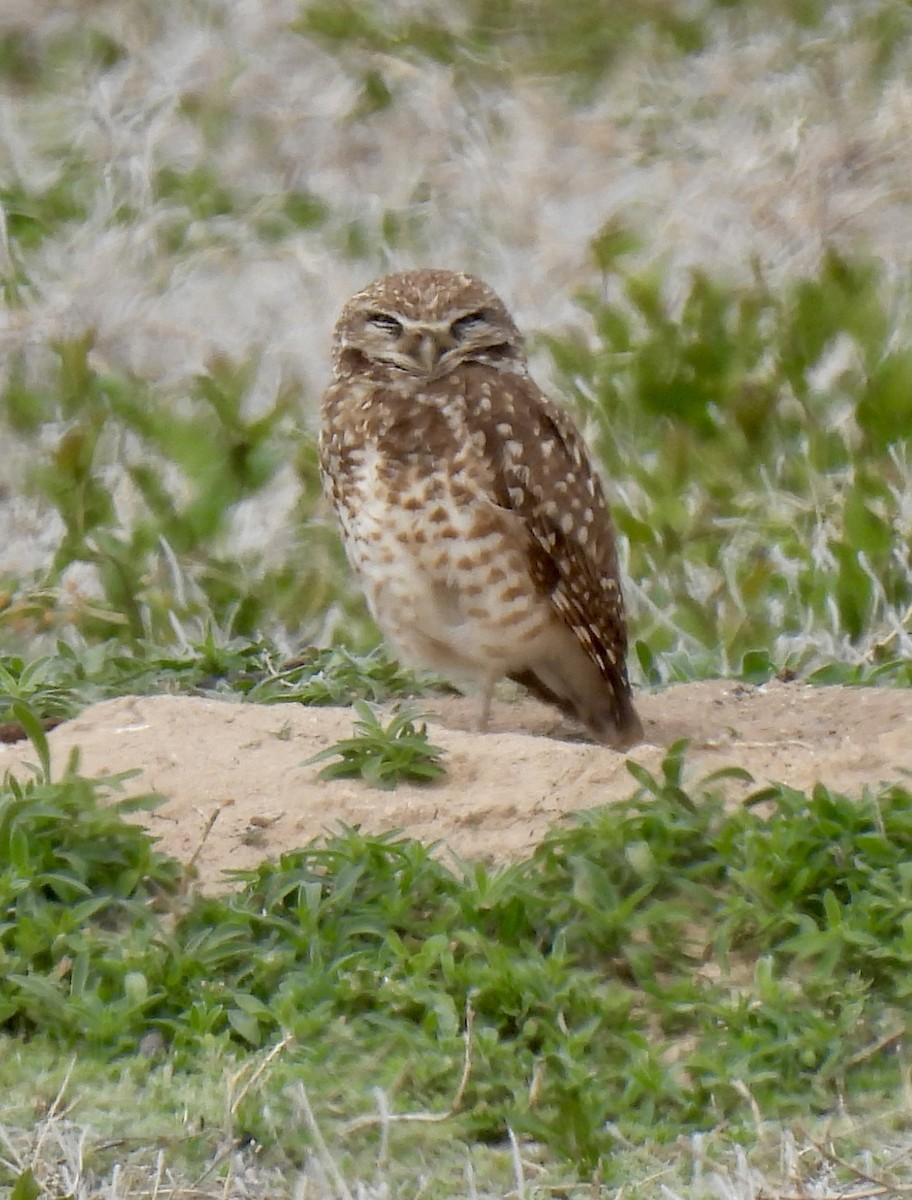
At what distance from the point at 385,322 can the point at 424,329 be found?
14cm

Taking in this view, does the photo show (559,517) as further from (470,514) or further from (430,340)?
(430,340)

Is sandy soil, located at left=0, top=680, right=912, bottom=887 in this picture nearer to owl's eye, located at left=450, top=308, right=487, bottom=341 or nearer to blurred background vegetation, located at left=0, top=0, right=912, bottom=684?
blurred background vegetation, located at left=0, top=0, right=912, bottom=684

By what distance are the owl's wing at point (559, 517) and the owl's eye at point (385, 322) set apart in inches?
11.8

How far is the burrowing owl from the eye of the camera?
4906 millimetres

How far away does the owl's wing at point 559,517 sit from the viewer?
4.96m

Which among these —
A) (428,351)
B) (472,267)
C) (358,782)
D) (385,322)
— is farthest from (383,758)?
(472,267)

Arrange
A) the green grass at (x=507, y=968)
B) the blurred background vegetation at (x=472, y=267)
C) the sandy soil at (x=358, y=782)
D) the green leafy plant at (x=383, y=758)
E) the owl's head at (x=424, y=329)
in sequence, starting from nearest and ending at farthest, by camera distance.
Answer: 1. the green grass at (x=507, y=968)
2. the sandy soil at (x=358, y=782)
3. the green leafy plant at (x=383, y=758)
4. the owl's head at (x=424, y=329)
5. the blurred background vegetation at (x=472, y=267)

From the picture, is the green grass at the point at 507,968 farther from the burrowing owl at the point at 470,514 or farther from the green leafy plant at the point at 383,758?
the burrowing owl at the point at 470,514

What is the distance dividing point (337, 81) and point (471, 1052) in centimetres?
645

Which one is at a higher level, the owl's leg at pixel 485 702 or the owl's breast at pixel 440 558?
the owl's breast at pixel 440 558

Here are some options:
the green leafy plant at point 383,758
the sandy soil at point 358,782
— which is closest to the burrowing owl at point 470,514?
the sandy soil at point 358,782

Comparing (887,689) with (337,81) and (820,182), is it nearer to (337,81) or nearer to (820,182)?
(820,182)

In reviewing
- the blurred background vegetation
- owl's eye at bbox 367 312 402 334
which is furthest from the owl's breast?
the blurred background vegetation

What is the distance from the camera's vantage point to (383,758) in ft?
13.8
